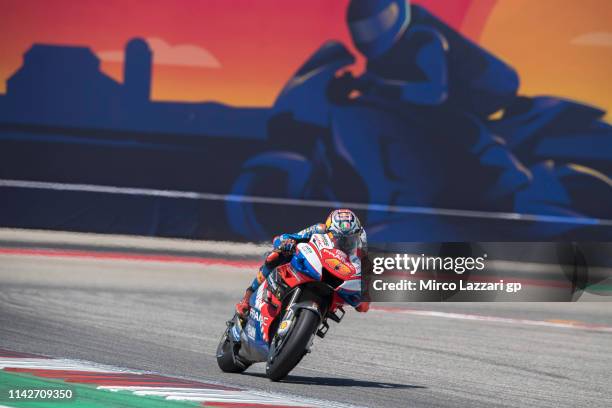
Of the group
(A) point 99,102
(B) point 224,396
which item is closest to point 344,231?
(B) point 224,396

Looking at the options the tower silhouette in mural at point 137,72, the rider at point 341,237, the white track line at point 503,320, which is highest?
the rider at point 341,237

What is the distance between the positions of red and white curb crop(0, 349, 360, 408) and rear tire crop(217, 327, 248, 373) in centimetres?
63

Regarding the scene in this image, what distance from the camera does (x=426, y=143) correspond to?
19203 millimetres

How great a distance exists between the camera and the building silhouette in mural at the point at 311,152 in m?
18.7

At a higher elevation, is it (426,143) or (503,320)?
(426,143)

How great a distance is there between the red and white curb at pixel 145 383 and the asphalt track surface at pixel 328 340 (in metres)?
0.31

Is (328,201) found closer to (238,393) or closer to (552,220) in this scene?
(552,220)

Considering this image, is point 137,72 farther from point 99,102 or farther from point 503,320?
point 503,320

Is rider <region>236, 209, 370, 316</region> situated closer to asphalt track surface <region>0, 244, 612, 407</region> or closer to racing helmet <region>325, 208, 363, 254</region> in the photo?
racing helmet <region>325, 208, 363, 254</region>

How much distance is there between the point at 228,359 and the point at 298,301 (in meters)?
1.21

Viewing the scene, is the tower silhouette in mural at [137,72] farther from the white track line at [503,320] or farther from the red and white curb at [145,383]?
the red and white curb at [145,383]

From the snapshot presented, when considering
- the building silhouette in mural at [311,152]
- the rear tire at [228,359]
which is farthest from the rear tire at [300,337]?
the building silhouette in mural at [311,152]

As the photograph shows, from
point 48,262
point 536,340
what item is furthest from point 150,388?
point 48,262

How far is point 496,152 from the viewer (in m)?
19.1
